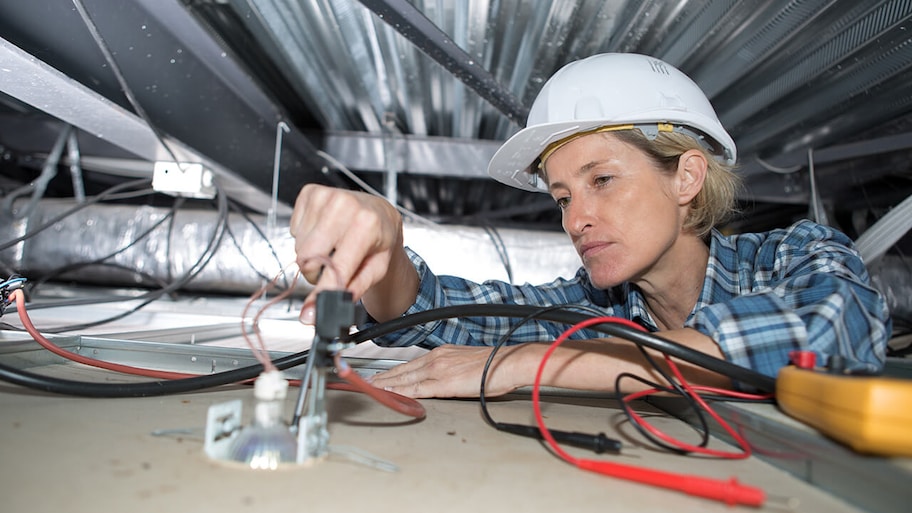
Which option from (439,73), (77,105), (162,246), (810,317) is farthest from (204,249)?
(810,317)

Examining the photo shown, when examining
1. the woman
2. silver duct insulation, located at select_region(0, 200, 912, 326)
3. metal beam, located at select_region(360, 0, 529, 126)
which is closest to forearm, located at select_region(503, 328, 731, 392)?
the woman

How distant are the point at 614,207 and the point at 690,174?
0.61 feet

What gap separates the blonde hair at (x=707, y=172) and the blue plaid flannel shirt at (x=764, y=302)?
0.15 feet

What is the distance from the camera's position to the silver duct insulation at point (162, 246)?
1493 millimetres

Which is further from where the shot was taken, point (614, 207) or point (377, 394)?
point (614, 207)

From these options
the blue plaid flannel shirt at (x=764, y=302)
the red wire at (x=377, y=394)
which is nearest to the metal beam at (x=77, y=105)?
the blue plaid flannel shirt at (x=764, y=302)

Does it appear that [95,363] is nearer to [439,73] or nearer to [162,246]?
[439,73]

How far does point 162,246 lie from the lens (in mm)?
1589

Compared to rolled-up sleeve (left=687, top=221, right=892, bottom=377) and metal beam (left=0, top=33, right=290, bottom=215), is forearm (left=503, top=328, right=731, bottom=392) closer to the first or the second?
rolled-up sleeve (left=687, top=221, right=892, bottom=377)

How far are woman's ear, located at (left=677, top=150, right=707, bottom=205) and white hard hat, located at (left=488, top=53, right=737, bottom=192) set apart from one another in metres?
0.04

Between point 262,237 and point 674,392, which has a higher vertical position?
point 262,237

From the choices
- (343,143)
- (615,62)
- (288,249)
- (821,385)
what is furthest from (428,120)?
(821,385)

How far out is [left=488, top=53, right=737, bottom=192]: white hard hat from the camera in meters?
0.82

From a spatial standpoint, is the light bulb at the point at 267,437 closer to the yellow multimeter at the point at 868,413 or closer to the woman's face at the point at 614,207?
the yellow multimeter at the point at 868,413
